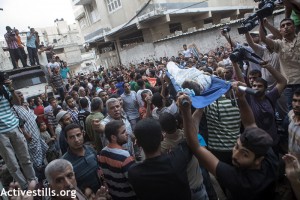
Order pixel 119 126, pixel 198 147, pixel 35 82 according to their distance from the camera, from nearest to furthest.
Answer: pixel 198 147
pixel 119 126
pixel 35 82

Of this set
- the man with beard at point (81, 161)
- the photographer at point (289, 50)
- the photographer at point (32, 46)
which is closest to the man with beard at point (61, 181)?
the man with beard at point (81, 161)

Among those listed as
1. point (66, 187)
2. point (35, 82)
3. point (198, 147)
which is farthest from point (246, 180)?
point (35, 82)

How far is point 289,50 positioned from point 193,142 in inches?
102

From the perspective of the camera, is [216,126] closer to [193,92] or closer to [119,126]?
[193,92]

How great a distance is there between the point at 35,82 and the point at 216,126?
32.8ft

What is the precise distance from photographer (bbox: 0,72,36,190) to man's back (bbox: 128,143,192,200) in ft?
9.11

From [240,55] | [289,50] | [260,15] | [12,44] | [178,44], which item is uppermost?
[12,44]

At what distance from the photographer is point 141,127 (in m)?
2.11

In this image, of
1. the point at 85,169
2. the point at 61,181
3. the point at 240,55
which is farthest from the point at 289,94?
the point at 61,181

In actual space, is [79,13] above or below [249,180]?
above

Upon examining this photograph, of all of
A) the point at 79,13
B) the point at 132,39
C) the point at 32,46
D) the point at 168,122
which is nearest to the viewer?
the point at 168,122

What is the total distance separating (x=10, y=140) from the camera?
412cm

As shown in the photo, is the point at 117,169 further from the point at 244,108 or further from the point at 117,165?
the point at 244,108

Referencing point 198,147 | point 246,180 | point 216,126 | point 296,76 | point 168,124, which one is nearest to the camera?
point 246,180
